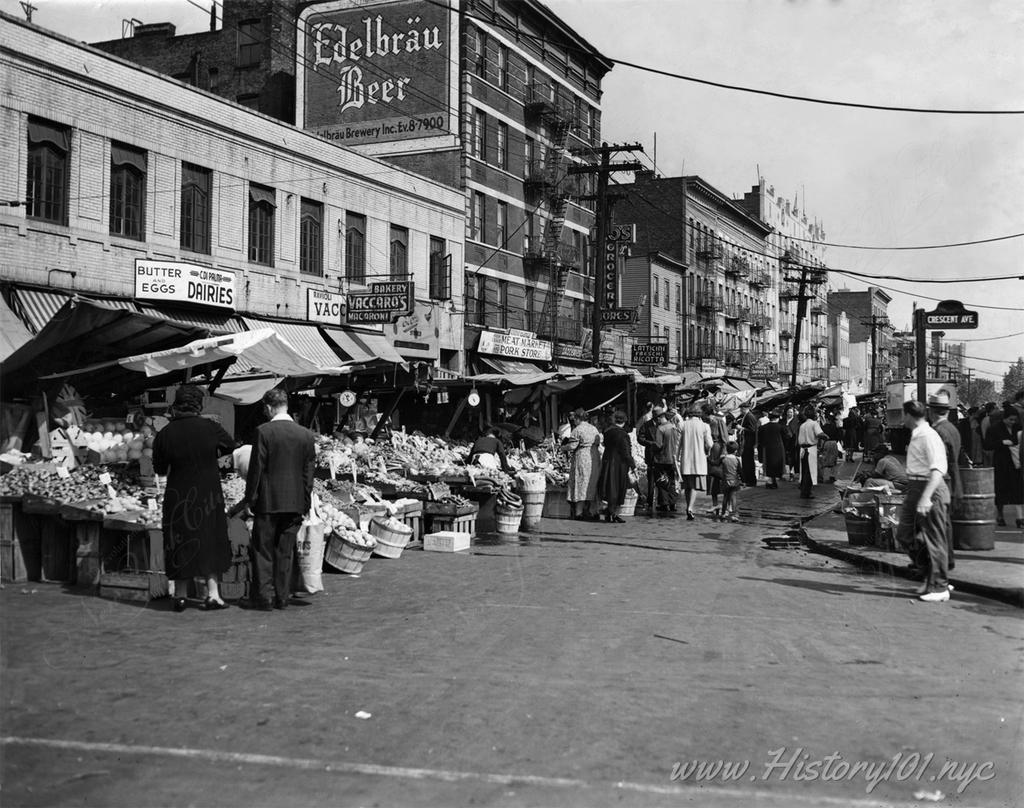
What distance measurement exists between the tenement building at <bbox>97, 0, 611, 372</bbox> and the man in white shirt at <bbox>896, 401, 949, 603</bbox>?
23.2 meters

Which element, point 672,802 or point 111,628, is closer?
point 672,802

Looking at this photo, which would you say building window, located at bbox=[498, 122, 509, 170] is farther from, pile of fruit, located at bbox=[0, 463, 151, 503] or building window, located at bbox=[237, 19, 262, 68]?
pile of fruit, located at bbox=[0, 463, 151, 503]

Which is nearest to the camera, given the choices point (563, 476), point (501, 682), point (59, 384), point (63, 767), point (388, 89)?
point (63, 767)

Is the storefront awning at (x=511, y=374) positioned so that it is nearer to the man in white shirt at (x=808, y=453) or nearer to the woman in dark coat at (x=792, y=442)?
the man in white shirt at (x=808, y=453)

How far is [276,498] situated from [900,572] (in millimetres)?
7050

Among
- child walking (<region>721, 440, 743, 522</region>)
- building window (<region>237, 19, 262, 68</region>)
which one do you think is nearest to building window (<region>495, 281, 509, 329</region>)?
building window (<region>237, 19, 262, 68</region>)

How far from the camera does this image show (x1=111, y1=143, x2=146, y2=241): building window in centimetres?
2119

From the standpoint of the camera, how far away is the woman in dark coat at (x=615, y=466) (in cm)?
1689

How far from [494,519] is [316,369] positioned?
348 cm


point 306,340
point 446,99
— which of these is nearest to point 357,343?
point 306,340

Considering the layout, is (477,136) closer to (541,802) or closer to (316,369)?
(316,369)

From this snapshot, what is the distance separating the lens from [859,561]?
39.0ft

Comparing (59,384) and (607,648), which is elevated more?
(59,384)

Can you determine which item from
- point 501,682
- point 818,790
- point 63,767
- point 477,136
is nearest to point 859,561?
point 501,682
